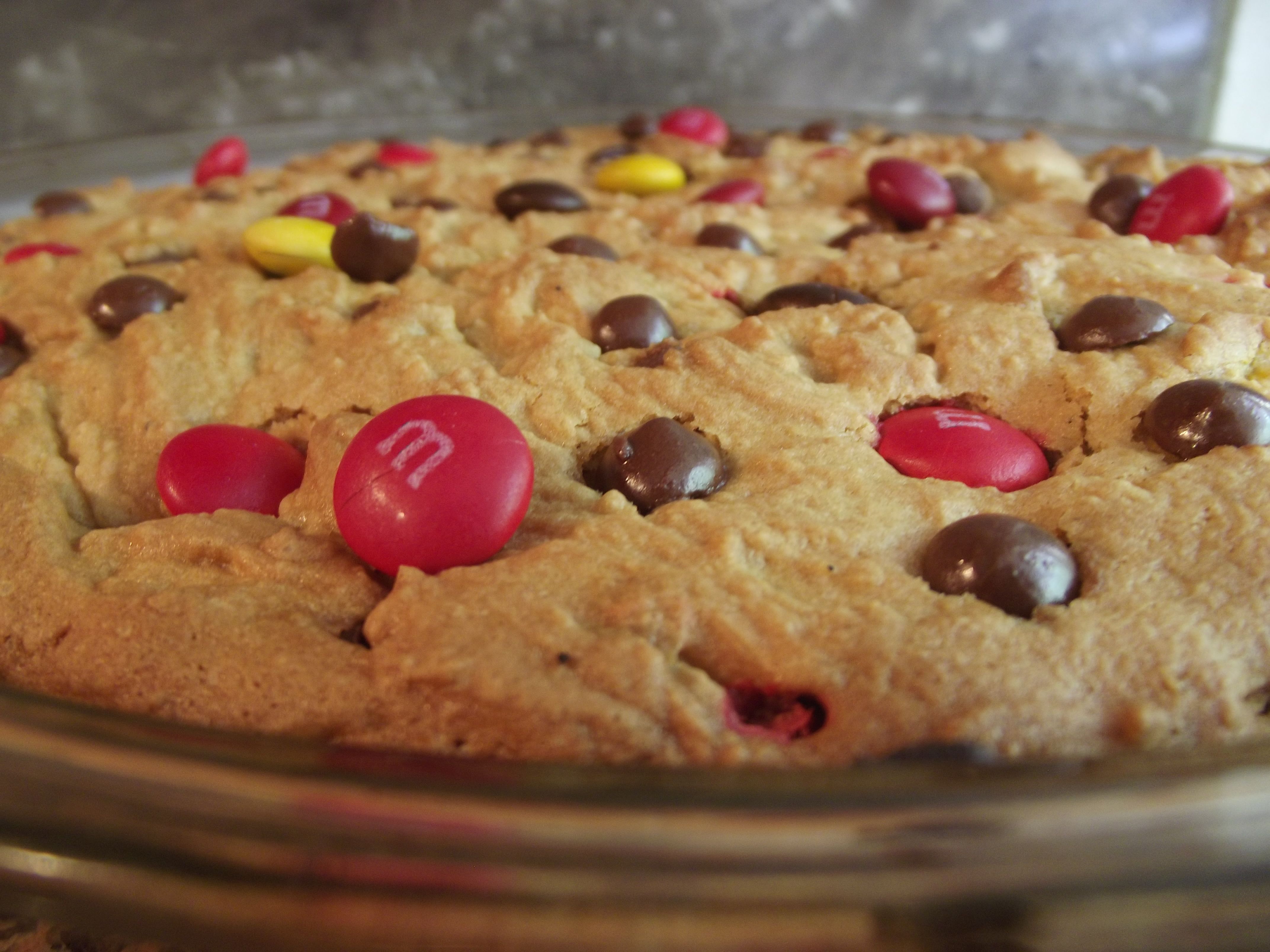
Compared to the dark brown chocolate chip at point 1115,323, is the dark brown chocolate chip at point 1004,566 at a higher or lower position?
lower

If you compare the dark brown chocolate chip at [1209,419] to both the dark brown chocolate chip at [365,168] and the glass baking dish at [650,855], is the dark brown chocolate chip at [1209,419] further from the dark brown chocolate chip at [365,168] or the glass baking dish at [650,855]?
the dark brown chocolate chip at [365,168]

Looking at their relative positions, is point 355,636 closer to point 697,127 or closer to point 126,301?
point 126,301

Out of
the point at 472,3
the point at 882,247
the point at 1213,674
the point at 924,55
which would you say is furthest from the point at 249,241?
the point at 924,55

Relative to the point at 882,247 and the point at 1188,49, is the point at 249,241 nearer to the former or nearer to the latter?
the point at 882,247

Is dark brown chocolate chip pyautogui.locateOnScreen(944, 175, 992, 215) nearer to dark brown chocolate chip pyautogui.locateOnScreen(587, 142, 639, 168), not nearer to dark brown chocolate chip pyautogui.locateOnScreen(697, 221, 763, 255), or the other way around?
dark brown chocolate chip pyautogui.locateOnScreen(697, 221, 763, 255)

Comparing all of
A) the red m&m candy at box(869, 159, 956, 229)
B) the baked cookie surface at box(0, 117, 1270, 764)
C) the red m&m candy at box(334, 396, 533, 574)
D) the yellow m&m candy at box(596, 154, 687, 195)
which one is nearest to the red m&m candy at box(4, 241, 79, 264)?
the baked cookie surface at box(0, 117, 1270, 764)

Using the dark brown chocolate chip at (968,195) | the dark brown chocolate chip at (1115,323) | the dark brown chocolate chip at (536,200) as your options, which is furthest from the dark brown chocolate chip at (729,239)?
the dark brown chocolate chip at (1115,323)
